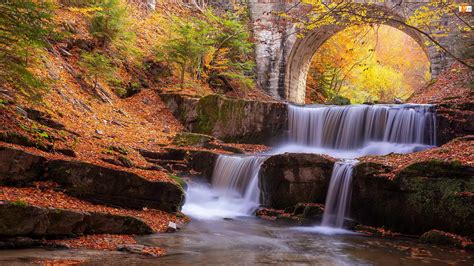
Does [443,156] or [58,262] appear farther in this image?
[443,156]

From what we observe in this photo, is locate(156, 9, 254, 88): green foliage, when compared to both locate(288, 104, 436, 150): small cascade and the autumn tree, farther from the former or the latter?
the autumn tree

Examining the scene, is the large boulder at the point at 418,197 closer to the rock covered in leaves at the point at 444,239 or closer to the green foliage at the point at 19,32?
the rock covered in leaves at the point at 444,239

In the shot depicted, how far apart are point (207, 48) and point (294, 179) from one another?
783 cm

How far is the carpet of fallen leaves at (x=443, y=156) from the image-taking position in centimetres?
797

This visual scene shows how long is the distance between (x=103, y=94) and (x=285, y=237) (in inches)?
341

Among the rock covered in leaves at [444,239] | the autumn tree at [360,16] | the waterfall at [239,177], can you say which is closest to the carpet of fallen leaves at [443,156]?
the rock covered in leaves at [444,239]

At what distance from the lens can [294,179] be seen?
382 inches

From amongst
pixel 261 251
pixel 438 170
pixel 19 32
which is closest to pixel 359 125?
pixel 438 170

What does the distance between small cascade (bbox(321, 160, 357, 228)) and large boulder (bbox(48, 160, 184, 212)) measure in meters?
3.21

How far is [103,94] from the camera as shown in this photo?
44.4 feet

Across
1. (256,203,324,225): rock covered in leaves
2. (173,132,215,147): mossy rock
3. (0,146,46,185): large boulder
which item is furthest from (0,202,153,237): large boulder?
(173,132,215,147): mossy rock

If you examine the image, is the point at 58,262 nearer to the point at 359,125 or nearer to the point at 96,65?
the point at 96,65

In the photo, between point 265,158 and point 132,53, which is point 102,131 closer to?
point 265,158

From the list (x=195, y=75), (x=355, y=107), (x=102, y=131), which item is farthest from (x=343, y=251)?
(x=195, y=75)
